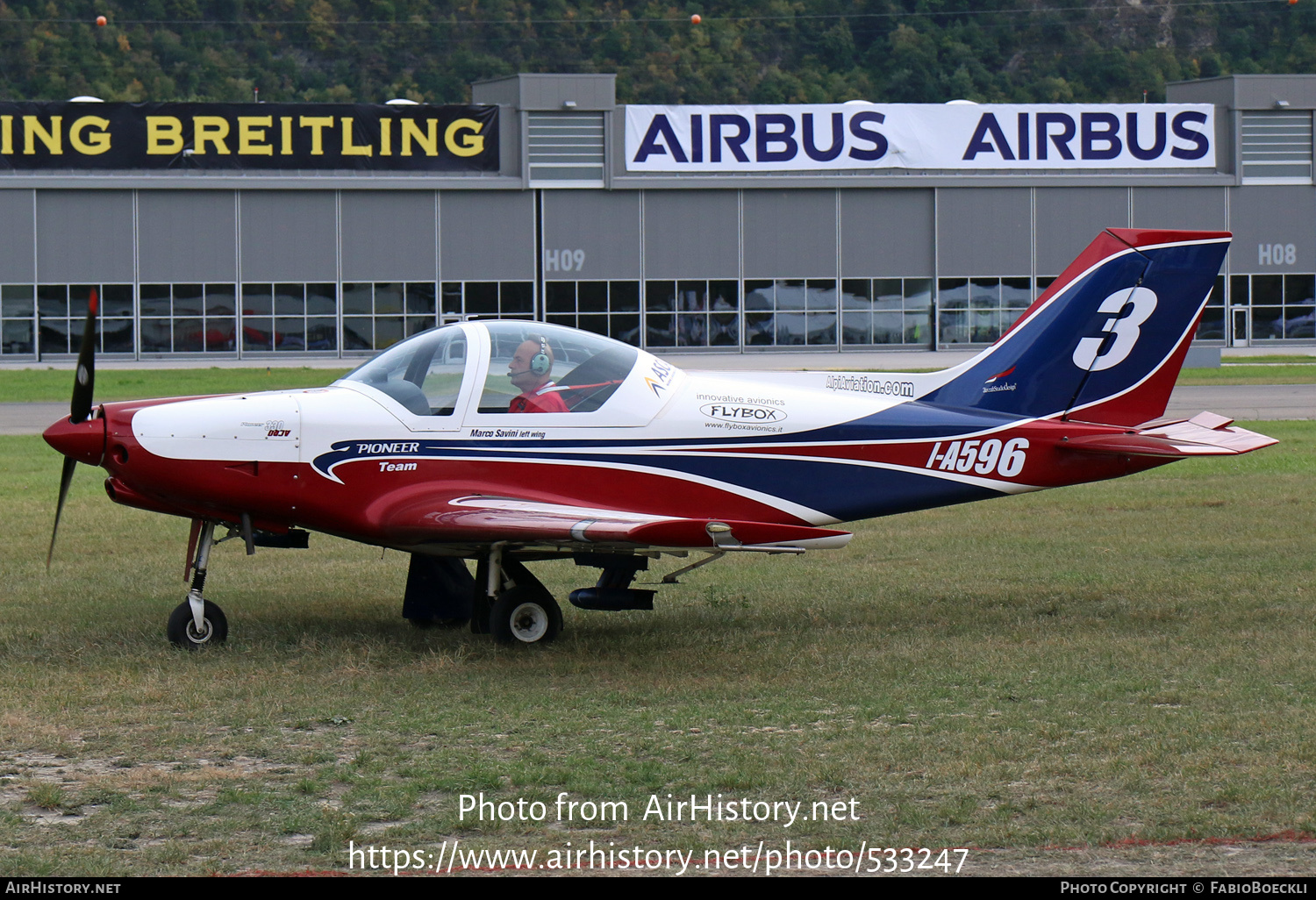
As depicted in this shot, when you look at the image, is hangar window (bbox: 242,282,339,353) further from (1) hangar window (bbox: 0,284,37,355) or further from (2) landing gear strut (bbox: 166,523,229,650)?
(2) landing gear strut (bbox: 166,523,229,650)

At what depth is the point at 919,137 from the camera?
48.8 metres

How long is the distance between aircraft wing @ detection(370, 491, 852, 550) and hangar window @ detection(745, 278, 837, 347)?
40200 mm

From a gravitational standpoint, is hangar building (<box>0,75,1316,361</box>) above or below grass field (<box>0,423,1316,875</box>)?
above

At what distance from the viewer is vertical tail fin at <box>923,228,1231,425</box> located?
389 inches

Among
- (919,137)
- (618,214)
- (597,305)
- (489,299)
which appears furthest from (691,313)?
(919,137)

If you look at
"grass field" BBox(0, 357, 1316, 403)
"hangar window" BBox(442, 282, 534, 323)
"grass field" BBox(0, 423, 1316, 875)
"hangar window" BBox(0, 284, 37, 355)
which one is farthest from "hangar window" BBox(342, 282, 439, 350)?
"grass field" BBox(0, 423, 1316, 875)

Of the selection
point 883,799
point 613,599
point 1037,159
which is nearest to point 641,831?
point 883,799

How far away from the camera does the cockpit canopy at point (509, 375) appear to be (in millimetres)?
8906

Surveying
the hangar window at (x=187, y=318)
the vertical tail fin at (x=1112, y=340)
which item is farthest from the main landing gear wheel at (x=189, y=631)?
the hangar window at (x=187, y=318)

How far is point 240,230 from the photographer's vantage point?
45469 millimetres

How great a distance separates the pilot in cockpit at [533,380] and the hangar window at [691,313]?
3882cm

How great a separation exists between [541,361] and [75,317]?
40698 mm

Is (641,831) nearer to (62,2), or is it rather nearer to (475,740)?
(475,740)

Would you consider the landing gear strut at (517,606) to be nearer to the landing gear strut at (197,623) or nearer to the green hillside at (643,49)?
the landing gear strut at (197,623)
